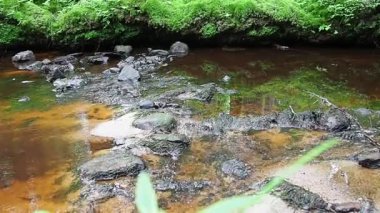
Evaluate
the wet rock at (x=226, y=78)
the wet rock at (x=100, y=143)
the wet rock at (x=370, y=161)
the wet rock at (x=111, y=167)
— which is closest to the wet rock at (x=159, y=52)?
the wet rock at (x=226, y=78)

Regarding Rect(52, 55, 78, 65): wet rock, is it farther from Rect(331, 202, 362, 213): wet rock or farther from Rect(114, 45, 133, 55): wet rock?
Rect(331, 202, 362, 213): wet rock

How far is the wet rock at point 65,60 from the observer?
31.6ft

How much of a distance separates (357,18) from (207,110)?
5.13 metres

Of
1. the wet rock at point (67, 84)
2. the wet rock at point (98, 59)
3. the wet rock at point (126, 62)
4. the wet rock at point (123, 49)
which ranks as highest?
the wet rock at point (67, 84)

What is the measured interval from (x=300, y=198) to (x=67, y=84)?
5.16m

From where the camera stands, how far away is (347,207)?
3590mm

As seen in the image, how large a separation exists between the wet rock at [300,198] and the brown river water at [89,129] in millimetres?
357

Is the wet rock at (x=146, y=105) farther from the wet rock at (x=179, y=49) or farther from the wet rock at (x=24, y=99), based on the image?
the wet rock at (x=179, y=49)

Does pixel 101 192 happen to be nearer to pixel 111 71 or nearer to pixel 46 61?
pixel 111 71

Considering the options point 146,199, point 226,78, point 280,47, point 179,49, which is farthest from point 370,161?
point 179,49

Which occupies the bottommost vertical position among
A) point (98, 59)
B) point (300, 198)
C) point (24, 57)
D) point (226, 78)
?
point (24, 57)

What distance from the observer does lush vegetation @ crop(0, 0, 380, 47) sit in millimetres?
9992

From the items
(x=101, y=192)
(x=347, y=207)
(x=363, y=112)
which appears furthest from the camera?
(x=363, y=112)

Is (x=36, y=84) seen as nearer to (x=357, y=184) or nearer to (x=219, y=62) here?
(x=219, y=62)
